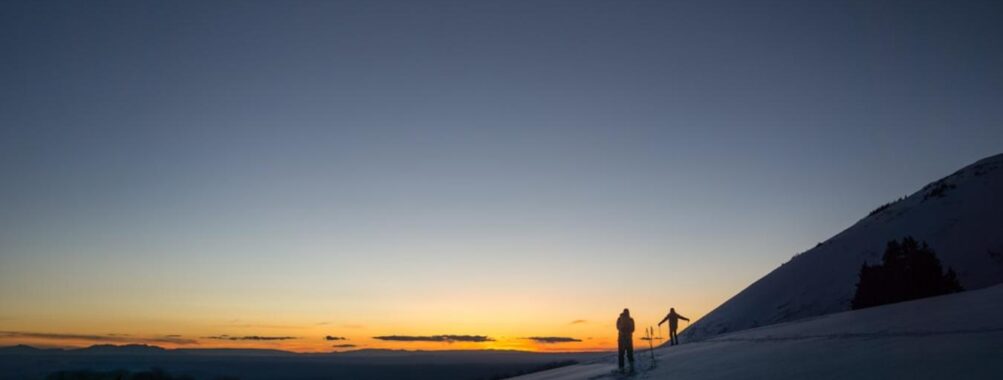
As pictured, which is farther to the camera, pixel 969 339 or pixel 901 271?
pixel 901 271

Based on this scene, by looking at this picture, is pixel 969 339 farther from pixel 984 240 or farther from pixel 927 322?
pixel 984 240

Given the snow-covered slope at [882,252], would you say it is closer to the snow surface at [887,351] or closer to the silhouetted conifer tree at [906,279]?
the silhouetted conifer tree at [906,279]

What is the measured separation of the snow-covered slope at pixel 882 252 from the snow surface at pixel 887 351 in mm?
25969

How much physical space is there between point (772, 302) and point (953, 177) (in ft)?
79.2

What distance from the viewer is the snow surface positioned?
6.80 metres

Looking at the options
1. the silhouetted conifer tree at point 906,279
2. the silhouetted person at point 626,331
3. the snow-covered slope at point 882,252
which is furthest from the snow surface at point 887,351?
the snow-covered slope at point 882,252

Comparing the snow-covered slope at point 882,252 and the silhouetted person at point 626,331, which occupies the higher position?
the snow-covered slope at point 882,252

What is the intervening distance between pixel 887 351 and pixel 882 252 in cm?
4059

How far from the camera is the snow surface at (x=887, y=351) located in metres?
6.80

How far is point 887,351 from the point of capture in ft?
27.7

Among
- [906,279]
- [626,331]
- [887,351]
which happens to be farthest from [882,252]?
[887,351]

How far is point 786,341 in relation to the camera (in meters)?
13.1

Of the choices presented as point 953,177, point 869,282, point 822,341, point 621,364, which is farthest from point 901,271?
point 953,177

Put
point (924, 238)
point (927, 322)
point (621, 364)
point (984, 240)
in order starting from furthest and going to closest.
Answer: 1. point (924, 238)
2. point (984, 240)
3. point (621, 364)
4. point (927, 322)
